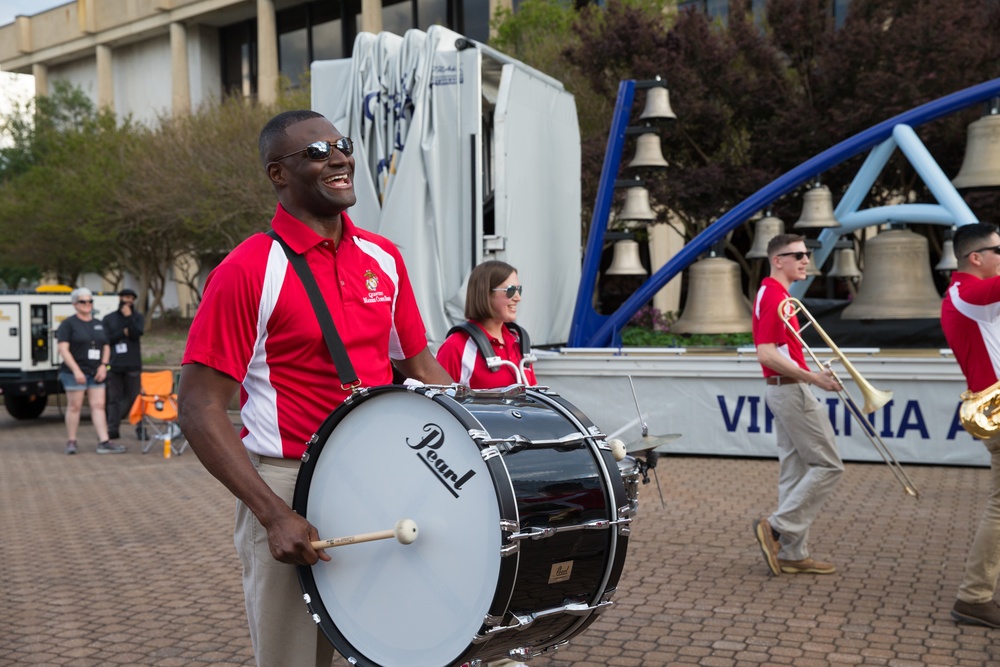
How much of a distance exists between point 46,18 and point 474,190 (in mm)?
49465

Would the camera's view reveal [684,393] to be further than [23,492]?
Yes

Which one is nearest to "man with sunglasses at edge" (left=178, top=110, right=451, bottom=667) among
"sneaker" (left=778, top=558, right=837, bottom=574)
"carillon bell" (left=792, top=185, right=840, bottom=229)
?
"sneaker" (left=778, top=558, right=837, bottom=574)

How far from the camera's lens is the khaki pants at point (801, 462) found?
6035 millimetres

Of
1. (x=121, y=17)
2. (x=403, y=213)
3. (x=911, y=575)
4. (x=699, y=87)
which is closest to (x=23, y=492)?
(x=403, y=213)

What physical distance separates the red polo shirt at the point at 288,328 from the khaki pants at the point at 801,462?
381 cm

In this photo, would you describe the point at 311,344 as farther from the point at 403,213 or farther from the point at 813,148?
the point at 813,148

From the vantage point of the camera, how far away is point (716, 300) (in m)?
10.8

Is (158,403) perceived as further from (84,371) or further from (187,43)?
(187,43)

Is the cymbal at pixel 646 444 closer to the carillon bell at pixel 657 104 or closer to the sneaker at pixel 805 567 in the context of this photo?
the sneaker at pixel 805 567

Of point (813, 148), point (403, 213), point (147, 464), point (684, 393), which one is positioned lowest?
point (147, 464)

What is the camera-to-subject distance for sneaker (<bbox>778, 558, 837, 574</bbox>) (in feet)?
20.2

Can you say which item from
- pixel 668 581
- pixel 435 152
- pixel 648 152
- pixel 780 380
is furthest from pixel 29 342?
pixel 780 380

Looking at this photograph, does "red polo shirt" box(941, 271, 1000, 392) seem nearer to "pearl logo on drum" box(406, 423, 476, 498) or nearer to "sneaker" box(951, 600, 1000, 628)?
"sneaker" box(951, 600, 1000, 628)

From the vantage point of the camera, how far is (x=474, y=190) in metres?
9.48
